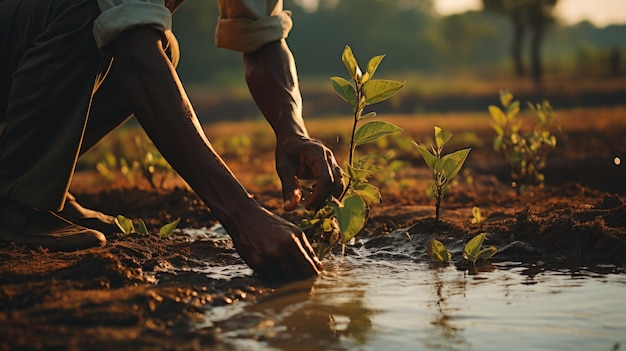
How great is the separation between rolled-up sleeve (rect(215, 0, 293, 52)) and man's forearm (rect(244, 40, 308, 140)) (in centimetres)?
4

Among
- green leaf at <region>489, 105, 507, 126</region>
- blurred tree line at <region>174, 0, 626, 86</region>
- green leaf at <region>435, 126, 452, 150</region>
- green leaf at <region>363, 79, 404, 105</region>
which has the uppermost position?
blurred tree line at <region>174, 0, 626, 86</region>

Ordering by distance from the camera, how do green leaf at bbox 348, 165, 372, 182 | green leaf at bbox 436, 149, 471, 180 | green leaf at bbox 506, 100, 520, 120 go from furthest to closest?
green leaf at bbox 506, 100, 520, 120 < green leaf at bbox 436, 149, 471, 180 < green leaf at bbox 348, 165, 372, 182

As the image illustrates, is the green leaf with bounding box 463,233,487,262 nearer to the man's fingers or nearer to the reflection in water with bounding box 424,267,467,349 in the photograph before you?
the reflection in water with bounding box 424,267,467,349

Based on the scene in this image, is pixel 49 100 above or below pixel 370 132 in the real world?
above

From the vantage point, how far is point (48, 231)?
251cm

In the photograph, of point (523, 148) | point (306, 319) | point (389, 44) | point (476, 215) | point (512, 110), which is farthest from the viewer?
point (389, 44)

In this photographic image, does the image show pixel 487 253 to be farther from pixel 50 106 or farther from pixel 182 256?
pixel 50 106

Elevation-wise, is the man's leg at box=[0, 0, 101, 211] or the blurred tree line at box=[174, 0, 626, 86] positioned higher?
the blurred tree line at box=[174, 0, 626, 86]

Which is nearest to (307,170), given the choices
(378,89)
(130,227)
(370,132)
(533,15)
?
(370,132)

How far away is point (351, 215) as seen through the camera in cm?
208

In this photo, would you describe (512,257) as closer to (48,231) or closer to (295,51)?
(48,231)

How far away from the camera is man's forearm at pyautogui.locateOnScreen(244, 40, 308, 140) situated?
2.43 metres

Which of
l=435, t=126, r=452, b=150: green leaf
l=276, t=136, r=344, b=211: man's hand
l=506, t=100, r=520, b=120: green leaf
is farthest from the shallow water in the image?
l=506, t=100, r=520, b=120: green leaf

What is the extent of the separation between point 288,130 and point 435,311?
771 millimetres
